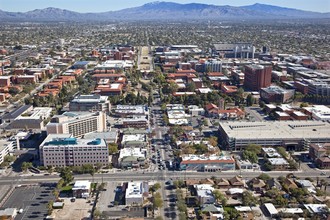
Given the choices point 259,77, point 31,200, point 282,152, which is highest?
point 259,77

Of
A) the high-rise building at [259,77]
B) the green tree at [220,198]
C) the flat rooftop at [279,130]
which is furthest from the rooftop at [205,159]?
the high-rise building at [259,77]

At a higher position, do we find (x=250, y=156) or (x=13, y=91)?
(x=13, y=91)

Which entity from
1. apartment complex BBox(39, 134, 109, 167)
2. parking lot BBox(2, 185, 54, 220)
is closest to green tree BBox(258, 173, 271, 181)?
apartment complex BBox(39, 134, 109, 167)

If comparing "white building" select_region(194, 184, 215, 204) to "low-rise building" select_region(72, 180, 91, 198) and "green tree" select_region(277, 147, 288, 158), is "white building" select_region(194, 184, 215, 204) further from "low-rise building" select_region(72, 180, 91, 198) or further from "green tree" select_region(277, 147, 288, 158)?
"green tree" select_region(277, 147, 288, 158)

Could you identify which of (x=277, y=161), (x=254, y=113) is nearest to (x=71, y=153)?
(x=277, y=161)

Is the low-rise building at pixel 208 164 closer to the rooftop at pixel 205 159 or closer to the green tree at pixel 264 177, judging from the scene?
the rooftop at pixel 205 159

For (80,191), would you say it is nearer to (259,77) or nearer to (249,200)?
(249,200)

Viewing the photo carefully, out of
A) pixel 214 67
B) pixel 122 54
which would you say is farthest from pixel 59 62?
pixel 214 67

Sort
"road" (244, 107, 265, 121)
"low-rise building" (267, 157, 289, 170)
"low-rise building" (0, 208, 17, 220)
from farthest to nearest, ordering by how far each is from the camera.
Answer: "road" (244, 107, 265, 121)
"low-rise building" (267, 157, 289, 170)
"low-rise building" (0, 208, 17, 220)
